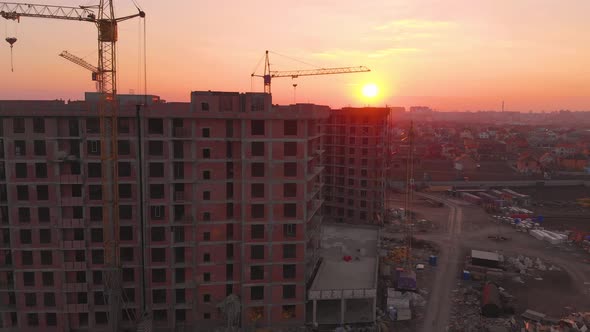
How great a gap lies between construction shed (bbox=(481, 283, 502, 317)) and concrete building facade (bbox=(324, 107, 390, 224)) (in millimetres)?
29640

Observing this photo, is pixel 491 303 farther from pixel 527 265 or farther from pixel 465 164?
pixel 465 164

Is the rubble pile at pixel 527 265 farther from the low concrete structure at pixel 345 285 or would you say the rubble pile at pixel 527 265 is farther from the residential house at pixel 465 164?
the residential house at pixel 465 164

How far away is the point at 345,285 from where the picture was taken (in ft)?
127

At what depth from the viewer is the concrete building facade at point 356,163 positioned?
69.2m

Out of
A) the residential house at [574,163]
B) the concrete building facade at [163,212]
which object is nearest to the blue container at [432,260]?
the concrete building facade at [163,212]

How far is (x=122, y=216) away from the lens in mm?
34562

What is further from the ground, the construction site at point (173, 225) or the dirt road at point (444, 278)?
the construction site at point (173, 225)

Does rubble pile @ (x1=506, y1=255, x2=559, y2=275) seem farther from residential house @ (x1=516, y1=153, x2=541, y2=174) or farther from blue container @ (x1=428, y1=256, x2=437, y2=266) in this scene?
residential house @ (x1=516, y1=153, x2=541, y2=174)

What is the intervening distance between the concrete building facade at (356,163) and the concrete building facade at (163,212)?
34127 millimetres

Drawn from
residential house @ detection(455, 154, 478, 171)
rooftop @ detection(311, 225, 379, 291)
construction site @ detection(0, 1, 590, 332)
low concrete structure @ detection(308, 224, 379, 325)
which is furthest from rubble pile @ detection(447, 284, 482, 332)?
residential house @ detection(455, 154, 478, 171)

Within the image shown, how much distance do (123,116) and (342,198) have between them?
151ft

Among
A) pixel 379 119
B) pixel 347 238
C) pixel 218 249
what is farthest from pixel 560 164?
pixel 218 249

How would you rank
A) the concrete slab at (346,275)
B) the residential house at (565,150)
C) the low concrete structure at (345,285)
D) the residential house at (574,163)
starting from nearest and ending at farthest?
the low concrete structure at (345,285)
the concrete slab at (346,275)
the residential house at (574,163)
the residential house at (565,150)

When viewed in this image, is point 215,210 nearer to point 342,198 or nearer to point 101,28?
point 101,28
